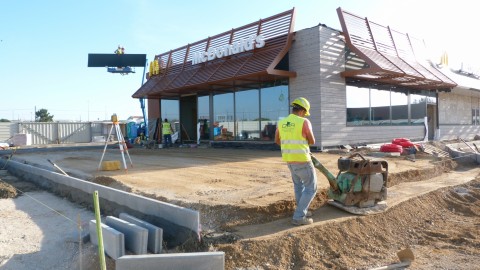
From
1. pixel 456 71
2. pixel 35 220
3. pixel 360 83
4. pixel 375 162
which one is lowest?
pixel 35 220

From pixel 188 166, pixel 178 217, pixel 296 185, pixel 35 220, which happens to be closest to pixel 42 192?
pixel 35 220

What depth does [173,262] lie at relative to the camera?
429 cm

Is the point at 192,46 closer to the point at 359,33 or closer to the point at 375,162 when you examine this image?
the point at 359,33

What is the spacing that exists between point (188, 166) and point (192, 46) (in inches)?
441

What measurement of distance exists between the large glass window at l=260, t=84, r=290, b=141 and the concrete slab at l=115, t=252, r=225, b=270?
1339 centimetres

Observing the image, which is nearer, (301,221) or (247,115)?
(301,221)

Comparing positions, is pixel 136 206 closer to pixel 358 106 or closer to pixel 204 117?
pixel 358 106

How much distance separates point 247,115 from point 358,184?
13219 mm

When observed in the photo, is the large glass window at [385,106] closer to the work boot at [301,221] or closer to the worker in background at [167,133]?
the worker in background at [167,133]

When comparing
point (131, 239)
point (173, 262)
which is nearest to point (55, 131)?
point (131, 239)

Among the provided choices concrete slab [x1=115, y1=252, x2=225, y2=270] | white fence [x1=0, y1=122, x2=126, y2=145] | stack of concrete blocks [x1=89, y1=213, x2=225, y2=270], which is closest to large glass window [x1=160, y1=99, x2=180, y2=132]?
white fence [x1=0, y1=122, x2=126, y2=145]

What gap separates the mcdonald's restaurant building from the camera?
16109mm

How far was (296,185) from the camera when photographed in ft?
20.0

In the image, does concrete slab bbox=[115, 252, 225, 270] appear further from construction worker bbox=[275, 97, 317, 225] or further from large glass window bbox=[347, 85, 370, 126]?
large glass window bbox=[347, 85, 370, 126]
